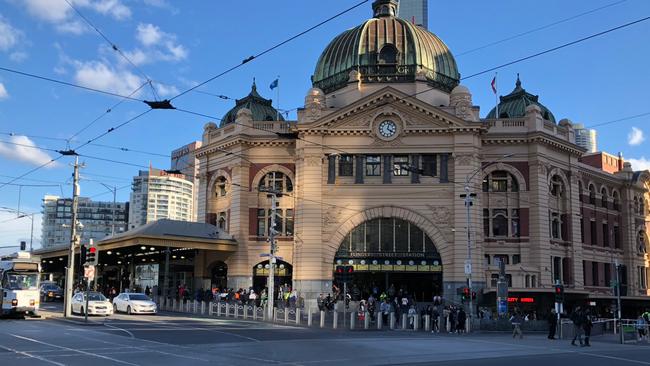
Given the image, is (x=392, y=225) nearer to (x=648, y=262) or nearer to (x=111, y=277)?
Result: (x=648, y=262)

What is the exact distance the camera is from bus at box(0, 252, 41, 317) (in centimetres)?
3638

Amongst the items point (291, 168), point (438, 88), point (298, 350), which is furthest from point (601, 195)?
point (298, 350)

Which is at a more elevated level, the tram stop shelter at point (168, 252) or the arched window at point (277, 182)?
the arched window at point (277, 182)

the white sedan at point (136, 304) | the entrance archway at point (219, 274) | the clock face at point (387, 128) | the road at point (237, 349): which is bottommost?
the road at point (237, 349)

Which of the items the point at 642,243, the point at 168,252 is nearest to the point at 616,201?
the point at 642,243

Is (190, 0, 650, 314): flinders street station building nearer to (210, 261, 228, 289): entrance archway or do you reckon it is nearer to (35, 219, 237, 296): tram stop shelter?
(210, 261, 228, 289): entrance archway

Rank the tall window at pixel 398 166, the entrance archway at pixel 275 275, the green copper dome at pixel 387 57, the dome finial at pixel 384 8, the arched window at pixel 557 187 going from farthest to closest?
the dome finial at pixel 384 8, the green copper dome at pixel 387 57, the arched window at pixel 557 187, the entrance archway at pixel 275 275, the tall window at pixel 398 166

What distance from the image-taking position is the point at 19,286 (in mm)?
36719

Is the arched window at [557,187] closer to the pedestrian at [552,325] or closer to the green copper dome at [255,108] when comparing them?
the pedestrian at [552,325]

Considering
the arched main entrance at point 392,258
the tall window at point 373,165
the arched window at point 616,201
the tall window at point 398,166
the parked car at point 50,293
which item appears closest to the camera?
the arched main entrance at point 392,258

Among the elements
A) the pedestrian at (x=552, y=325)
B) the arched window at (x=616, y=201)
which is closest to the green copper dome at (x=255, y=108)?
the arched window at (x=616, y=201)

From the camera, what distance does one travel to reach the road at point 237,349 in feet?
65.4

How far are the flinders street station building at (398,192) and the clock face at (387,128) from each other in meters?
0.09

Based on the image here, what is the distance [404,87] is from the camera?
196 ft
